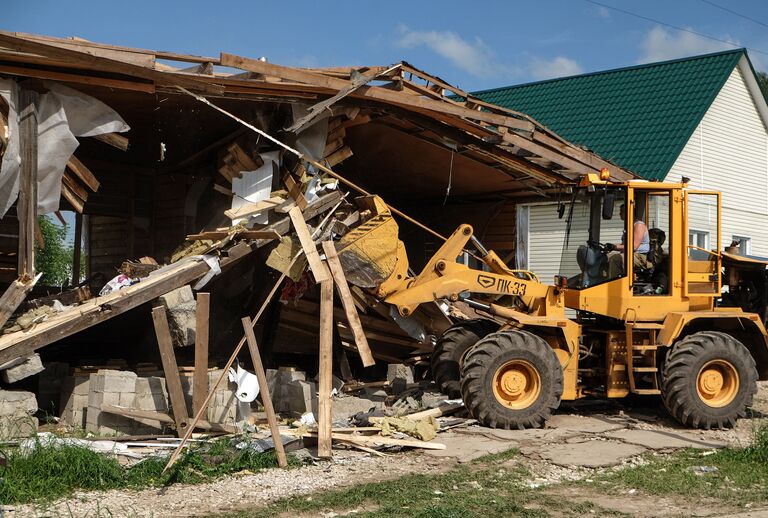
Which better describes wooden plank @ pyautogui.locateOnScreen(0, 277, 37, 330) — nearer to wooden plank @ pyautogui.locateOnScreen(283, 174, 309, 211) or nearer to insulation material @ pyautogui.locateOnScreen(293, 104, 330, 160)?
wooden plank @ pyautogui.locateOnScreen(283, 174, 309, 211)

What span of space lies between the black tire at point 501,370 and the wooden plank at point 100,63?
14.5 feet

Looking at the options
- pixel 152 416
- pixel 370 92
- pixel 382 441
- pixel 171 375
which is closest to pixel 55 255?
pixel 370 92

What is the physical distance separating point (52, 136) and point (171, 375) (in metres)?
2.98

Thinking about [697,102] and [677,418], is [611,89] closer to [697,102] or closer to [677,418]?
[697,102]

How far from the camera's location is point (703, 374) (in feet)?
35.9

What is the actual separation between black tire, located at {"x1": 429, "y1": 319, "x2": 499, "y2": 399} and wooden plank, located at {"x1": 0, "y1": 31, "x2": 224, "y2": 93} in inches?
173

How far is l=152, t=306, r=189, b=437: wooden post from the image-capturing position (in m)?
9.43

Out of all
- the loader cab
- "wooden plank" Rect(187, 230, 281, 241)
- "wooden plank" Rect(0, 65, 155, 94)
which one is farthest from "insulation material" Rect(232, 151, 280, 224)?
the loader cab

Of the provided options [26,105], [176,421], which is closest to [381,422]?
[176,421]

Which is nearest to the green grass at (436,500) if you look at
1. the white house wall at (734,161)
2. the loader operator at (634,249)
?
the loader operator at (634,249)

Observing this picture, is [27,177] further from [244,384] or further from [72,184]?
[244,384]

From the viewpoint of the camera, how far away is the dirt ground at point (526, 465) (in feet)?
23.6

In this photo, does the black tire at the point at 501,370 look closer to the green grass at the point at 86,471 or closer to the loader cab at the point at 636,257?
the loader cab at the point at 636,257

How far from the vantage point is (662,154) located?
20.7 metres
